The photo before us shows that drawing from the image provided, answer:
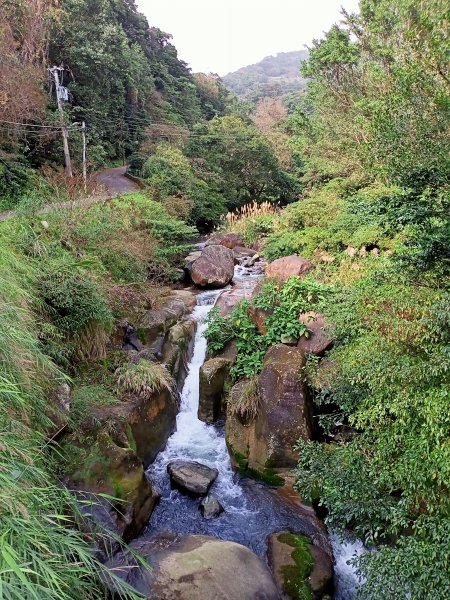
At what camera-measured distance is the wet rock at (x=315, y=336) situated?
6.24 metres

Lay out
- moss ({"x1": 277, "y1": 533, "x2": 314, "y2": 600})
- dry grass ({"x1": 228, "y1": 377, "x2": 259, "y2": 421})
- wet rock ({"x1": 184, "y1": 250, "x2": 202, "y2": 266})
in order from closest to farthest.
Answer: moss ({"x1": 277, "y1": 533, "x2": 314, "y2": 600}), dry grass ({"x1": 228, "y1": 377, "x2": 259, "y2": 421}), wet rock ({"x1": 184, "y1": 250, "x2": 202, "y2": 266})

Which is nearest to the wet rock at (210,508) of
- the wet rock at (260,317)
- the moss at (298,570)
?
the moss at (298,570)

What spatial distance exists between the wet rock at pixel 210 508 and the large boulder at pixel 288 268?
4.48 meters

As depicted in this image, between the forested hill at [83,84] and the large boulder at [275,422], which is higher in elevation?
the forested hill at [83,84]

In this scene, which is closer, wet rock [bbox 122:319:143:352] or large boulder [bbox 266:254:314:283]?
wet rock [bbox 122:319:143:352]

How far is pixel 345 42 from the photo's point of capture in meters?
12.9

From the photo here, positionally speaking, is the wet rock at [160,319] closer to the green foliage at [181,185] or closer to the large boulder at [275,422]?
the large boulder at [275,422]

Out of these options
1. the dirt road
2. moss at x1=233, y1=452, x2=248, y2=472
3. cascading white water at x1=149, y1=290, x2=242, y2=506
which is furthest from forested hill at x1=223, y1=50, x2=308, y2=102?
moss at x1=233, y1=452, x2=248, y2=472

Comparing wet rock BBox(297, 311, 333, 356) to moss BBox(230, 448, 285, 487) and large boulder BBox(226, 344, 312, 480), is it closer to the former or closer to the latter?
large boulder BBox(226, 344, 312, 480)

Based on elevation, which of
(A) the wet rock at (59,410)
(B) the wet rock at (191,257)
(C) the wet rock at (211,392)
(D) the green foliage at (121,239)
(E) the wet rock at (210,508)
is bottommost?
→ (E) the wet rock at (210,508)

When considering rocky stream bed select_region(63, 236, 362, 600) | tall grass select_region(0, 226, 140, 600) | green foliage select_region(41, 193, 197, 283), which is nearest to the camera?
tall grass select_region(0, 226, 140, 600)

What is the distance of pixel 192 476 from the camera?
18.3 feet

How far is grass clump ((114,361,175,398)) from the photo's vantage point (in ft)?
19.8

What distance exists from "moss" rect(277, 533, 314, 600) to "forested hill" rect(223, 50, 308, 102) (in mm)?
73941
